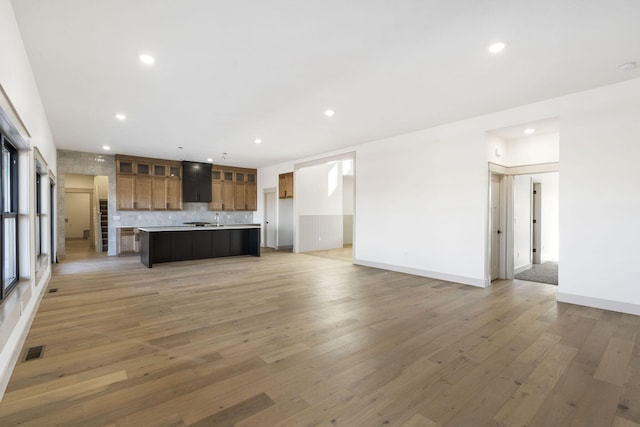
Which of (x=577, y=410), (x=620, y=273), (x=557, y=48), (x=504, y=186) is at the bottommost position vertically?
(x=577, y=410)

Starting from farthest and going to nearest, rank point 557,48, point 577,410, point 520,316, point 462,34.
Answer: point 520,316
point 557,48
point 462,34
point 577,410

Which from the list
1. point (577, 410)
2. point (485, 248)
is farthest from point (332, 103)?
point (577, 410)

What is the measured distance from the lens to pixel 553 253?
25.6 feet

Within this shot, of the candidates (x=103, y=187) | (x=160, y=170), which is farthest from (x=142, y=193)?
(x=103, y=187)

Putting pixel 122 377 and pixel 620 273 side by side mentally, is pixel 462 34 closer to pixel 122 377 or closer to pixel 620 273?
pixel 620 273

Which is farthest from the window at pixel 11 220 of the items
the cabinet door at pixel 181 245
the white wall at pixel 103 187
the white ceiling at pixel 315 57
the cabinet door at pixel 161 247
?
the white wall at pixel 103 187

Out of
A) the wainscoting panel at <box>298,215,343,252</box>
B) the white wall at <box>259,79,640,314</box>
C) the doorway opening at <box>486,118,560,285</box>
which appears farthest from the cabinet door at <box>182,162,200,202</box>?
the doorway opening at <box>486,118,560,285</box>

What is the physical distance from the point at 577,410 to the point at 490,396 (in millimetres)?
498

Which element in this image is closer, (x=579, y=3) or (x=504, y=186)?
(x=579, y=3)

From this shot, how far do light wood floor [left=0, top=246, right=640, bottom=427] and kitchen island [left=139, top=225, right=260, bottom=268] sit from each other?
2.30 meters

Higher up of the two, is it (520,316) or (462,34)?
(462,34)

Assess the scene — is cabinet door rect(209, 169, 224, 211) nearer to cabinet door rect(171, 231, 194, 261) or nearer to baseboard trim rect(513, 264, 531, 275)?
cabinet door rect(171, 231, 194, 261)

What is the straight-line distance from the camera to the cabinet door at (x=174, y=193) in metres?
9.29

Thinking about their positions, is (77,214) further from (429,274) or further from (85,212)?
(429,274)
